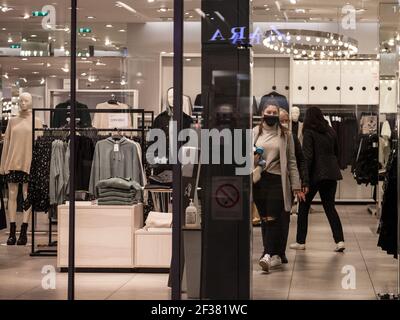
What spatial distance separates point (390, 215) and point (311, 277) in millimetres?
909

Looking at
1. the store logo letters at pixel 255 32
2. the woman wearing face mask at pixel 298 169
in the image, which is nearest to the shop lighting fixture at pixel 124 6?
the store logo letters at pixel 255 32

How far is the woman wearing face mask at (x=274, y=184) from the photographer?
262 inches

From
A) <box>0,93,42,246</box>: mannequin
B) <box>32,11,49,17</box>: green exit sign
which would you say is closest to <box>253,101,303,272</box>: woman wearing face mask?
<box>32,11,49,17</box>: green exit sign

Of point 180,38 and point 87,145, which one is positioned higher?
point 180,38

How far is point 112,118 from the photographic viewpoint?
6.93 meters

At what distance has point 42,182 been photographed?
8273 millimetres

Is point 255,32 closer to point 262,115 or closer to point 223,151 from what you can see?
point 262,115

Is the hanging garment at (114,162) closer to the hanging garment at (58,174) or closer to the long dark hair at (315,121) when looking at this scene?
the hanging garment at (58,174)

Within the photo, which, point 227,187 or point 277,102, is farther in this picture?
point 277,102

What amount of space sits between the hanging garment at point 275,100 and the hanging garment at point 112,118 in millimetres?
983

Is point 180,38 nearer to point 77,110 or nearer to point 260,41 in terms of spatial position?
point 260,41

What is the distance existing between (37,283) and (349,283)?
2.42 metres

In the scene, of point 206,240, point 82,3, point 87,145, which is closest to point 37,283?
point 87,145
